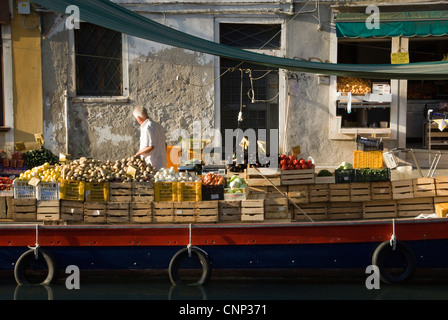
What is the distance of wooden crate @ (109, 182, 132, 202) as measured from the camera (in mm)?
8742

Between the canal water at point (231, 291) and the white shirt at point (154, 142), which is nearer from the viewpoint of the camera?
the canal water at point (231, 291)

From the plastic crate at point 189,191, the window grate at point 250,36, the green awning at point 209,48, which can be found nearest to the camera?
the green awning at point 209,48

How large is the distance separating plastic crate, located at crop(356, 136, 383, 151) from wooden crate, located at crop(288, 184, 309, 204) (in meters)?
3.84

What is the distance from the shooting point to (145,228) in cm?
842

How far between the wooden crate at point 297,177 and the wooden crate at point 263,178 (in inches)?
3.9

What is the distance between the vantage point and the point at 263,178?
9.69 m

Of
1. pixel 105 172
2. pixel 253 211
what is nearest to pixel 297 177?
pixel 253 211

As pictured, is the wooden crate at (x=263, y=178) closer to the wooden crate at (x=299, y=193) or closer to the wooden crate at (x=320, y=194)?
the wooden crate at (x=299, y=193)

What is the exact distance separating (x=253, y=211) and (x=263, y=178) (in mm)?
1143

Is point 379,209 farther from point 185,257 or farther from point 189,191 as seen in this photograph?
point 185,257

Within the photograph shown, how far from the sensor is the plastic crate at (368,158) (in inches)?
520

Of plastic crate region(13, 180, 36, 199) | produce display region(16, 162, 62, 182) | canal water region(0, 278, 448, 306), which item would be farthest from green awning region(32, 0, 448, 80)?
canal water region(0, 278, 448, 306)

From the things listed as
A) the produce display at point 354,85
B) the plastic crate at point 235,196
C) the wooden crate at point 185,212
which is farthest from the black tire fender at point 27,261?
the produce display at point 354,85

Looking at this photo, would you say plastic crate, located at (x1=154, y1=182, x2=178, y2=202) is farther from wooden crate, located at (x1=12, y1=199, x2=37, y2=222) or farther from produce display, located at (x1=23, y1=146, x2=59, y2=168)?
produce display, located at (x1=23, y1=146, x2=59, y2=168)
